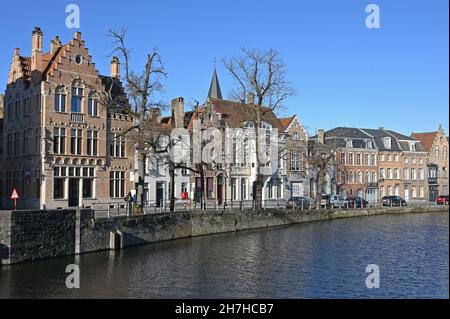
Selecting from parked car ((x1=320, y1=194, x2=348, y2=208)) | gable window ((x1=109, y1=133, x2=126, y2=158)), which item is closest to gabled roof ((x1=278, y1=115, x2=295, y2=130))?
parked car ((x1=320, y1=194, x2=348, y2=208))

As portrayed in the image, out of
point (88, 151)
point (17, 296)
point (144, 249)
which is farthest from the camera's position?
point (88, 151)

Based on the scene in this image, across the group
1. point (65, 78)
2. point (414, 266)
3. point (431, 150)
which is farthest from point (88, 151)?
point (431, 150)

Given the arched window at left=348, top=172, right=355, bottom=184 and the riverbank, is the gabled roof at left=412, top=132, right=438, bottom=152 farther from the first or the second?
the riverbank

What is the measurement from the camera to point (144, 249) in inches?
1224

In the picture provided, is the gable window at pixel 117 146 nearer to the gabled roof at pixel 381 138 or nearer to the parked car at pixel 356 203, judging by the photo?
the parked car at pixel 356 203

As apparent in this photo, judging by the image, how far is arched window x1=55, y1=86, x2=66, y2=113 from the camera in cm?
4094

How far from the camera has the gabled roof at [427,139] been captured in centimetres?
8596

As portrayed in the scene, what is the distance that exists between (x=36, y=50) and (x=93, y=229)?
19.4m

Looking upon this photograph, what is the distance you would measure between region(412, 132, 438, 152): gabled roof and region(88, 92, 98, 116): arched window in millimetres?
62598

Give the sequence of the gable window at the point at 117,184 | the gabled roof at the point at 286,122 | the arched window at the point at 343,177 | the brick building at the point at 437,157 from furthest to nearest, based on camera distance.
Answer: the brick building at the point at 437,157
the arched window at the point at 343,177
the gabled roof at the point at 286,122
the gable window at the point at 117,184

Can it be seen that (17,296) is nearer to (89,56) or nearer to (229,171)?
(89,56)

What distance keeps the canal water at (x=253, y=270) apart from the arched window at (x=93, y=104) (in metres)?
15.9

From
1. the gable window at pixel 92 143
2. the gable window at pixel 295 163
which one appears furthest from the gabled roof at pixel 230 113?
the gable window at pixel 92 143
